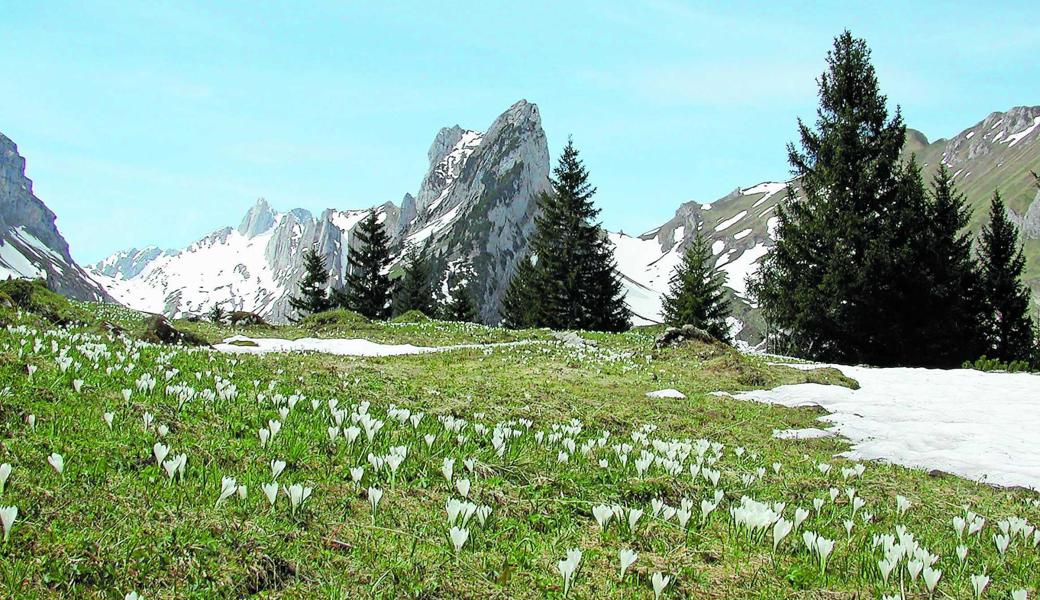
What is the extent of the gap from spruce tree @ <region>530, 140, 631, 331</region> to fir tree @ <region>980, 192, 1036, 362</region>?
23927mm

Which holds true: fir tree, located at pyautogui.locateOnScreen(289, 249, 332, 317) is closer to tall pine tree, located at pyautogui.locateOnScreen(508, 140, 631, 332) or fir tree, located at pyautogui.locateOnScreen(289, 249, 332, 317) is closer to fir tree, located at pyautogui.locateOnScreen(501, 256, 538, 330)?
fir tree, located at pyautogui.locateOnScreen(501, 256, 538, 330)

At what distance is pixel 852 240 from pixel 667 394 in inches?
819

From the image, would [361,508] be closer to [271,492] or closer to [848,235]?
[271,492]

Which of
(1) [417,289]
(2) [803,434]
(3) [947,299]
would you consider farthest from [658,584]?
(1) [417,289]

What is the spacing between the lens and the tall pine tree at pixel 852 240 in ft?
96.6

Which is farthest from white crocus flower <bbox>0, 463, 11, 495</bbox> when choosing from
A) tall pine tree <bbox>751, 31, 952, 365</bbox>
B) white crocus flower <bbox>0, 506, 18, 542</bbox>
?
tall pine tree <bbox>751, 31, 952, 365</bbox>

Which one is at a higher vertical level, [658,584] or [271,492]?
[271,492]

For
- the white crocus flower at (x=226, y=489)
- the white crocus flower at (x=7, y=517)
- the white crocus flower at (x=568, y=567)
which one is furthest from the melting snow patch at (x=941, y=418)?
the white crocus flower at (x=7, y=517)

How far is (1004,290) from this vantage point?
128 feet

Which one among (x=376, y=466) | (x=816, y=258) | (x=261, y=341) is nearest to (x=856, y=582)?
(x=376, y=466)

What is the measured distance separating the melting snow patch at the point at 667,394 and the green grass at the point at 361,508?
463 cm

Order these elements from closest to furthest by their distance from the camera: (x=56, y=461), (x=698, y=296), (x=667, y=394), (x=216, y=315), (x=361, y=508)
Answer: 1. (x=56, y=461)
2. (x=361, y=508)
3. (x=667, y=394)
4. (x=216, y=315)
5. (x=698, y=296)

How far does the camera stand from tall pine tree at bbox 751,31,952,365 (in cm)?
2945

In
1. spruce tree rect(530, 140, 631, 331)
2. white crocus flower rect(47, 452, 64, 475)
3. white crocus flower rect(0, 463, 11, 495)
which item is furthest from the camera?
spruce tree rect(530, 140, 631, 331)
